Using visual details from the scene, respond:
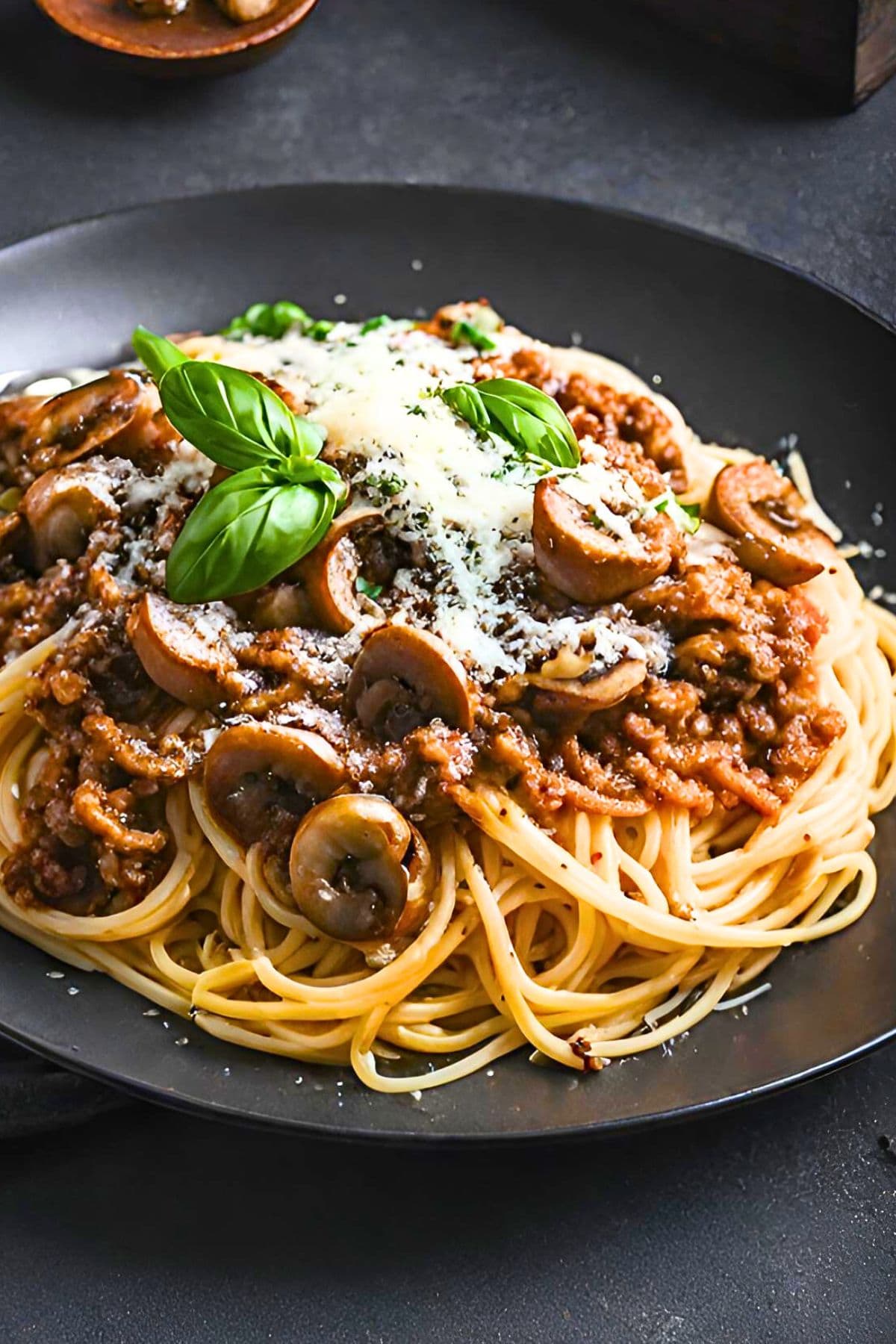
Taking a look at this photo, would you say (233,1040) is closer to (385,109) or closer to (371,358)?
(371,358)

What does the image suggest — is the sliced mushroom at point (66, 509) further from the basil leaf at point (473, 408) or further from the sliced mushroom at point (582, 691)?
the sliced mushroom at point (582, 691)

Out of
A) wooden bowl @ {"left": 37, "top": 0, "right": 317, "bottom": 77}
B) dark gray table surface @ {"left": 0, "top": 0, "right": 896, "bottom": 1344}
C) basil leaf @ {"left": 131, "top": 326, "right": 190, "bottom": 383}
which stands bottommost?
dark gray table surface @ {"left": 0, "top": 0, "right": 896, "bottom": 1344}

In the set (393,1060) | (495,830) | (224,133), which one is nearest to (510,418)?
(495,830)

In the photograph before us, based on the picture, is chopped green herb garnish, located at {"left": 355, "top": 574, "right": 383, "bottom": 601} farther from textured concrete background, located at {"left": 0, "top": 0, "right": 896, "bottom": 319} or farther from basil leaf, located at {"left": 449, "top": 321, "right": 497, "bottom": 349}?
textured concrete background, located at {"left": 0, "top": 0, "right": 896, "bottom": 319}

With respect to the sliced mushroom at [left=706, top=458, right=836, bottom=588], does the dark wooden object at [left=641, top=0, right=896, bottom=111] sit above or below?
above

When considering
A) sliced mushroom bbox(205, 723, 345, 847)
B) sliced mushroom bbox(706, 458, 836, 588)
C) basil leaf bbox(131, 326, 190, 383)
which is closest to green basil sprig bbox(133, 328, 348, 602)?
basil leaf bbox(131, 326, 190, 383)

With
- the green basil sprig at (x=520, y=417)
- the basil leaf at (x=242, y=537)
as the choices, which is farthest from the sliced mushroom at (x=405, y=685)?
the green basil sprig at (x=520, y=417)

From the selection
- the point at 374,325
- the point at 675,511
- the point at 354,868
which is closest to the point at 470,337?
the point at 374,325
